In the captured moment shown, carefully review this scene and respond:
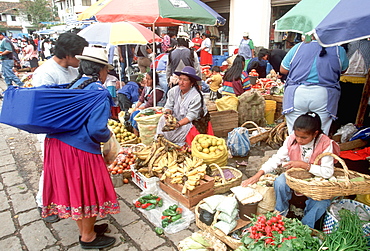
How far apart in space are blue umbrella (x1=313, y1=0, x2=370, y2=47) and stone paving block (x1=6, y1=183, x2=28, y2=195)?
4.40m

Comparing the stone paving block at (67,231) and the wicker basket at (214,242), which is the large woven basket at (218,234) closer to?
the wicker basket at (214,242)

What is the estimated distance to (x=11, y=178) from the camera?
4.58m

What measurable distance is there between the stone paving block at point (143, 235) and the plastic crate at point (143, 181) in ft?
2.02

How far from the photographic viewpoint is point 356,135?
5020 mm

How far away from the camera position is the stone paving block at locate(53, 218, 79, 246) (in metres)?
3.07

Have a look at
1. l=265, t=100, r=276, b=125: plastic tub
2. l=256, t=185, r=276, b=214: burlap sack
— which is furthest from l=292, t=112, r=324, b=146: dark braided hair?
l=265, t=100, r=276, b=125: plastic tub

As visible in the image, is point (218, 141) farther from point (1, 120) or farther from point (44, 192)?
point (1, 120)

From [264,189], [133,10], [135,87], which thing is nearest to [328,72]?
[264,189]

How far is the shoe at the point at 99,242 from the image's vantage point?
9.44ft

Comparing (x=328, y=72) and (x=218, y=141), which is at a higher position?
(x=328, y=72)

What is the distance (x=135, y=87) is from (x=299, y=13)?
17.7 ft

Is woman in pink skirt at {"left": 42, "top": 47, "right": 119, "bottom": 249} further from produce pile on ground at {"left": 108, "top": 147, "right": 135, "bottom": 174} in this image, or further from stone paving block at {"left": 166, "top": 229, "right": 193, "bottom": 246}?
produce pile on ground at {"left": 108, "top": 147, "right": 135, "bottom": 174}

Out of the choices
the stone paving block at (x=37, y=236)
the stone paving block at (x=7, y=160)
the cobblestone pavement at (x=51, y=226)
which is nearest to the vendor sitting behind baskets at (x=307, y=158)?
the cobblestone pavement at (x=51, y=226)

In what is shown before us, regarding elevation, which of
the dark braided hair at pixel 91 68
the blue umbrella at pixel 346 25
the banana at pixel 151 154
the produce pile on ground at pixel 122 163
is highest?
the blue umbrella at pixel 346 25
